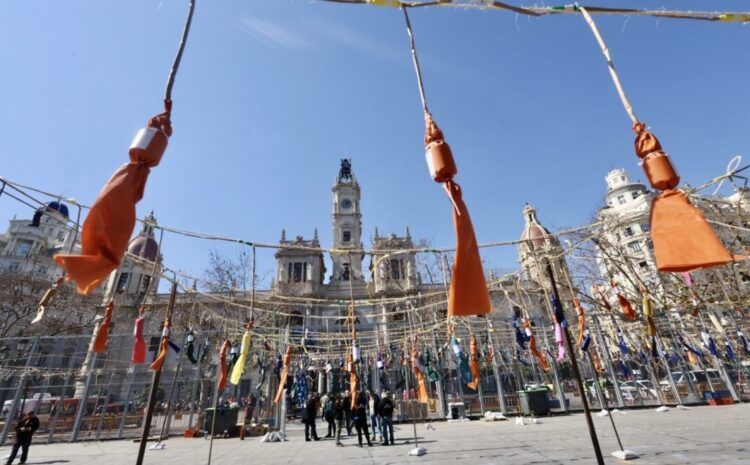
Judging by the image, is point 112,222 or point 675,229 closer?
point 112,222

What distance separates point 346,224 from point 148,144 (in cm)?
5696

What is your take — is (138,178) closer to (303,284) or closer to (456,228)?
(456,228)

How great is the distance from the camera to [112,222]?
2334 millimetres

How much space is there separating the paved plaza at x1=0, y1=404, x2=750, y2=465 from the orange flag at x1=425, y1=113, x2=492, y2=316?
22.4ft

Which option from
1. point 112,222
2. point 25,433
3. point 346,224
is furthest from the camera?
point 346,224

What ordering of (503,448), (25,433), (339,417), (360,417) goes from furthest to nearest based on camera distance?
Answer: (339,417) → (360,417) → (25,433) → (503,448)

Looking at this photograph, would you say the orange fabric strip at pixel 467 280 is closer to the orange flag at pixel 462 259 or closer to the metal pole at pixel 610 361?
the orange flag at pixel 462 259

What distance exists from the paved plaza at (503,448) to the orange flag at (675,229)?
636 cm

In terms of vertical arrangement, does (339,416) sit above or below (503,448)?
above

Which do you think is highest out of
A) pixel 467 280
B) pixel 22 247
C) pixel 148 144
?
pixel 22 247

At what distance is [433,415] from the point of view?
64.2ft

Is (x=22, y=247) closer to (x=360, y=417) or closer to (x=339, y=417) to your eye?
(x=339, y=417)

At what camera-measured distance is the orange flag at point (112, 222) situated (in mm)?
2168

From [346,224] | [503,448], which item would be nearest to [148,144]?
[503,448]
